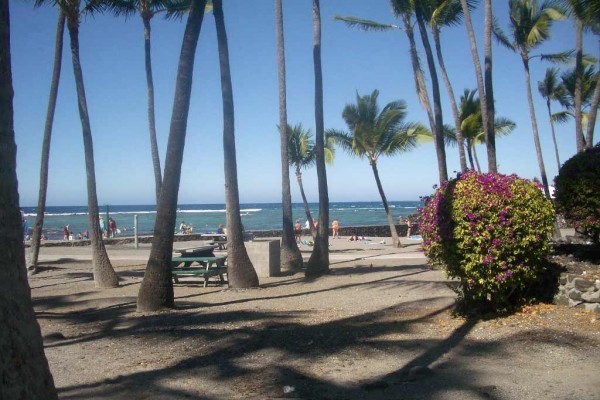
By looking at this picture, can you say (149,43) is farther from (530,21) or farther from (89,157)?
(530,21)

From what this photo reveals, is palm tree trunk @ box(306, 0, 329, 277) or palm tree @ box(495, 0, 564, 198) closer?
palm tree trunk @ box(306, 0, 329, 277)

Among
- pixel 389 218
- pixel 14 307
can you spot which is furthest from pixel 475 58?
pixel 389 218

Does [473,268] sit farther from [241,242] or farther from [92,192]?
[92,192]

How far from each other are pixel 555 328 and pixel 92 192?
9.75 meters

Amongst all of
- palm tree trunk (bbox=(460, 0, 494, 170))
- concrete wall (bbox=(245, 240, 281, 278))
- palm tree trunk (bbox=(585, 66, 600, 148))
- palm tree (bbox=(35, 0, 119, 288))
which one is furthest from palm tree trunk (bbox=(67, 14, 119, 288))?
palm tree trunk (bbox=(585, 66, 600, 148))

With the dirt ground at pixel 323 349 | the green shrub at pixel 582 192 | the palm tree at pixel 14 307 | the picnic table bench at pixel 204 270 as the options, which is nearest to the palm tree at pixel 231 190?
the picnic table bench at pixel 204 270

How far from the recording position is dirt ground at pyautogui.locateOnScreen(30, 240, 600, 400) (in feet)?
16.6

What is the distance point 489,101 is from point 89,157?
848 centimetres

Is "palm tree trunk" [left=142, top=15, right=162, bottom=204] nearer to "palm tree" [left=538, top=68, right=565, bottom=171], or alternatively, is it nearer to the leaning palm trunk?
the leaning palm trunk

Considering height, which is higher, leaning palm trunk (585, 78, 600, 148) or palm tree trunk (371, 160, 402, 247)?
leaning palm trunk (585, 78, 600, 148)

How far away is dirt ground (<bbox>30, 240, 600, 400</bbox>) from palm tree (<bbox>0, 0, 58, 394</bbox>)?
2071mm

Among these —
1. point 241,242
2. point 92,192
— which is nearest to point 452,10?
point 241,242

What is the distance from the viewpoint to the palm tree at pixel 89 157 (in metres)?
12.7

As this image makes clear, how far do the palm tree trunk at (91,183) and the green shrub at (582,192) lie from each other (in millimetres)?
9099
